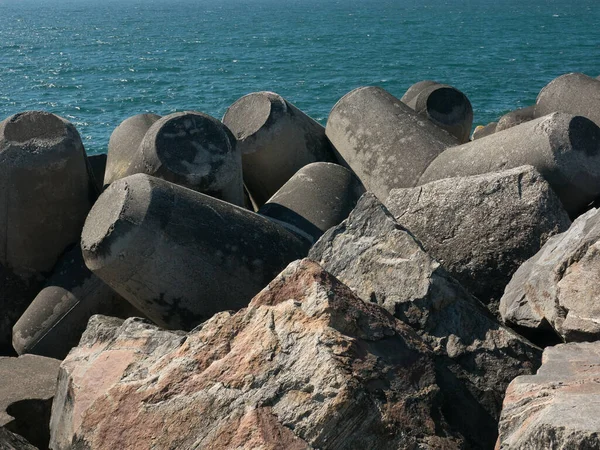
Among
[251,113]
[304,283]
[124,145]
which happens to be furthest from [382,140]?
[304,283]

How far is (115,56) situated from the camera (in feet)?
124

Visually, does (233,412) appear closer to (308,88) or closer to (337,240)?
(337,240)

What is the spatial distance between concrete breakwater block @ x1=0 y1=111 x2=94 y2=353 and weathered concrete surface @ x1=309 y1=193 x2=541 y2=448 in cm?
238

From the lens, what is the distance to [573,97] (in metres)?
7.09

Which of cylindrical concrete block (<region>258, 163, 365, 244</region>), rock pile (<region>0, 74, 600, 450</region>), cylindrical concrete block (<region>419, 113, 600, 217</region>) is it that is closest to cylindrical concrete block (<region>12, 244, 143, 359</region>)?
rock pile (<region>0, 74, 600, 450</region>)

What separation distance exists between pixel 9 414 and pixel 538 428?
105 inches

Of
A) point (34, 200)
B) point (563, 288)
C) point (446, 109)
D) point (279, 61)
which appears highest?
point (563, 288)

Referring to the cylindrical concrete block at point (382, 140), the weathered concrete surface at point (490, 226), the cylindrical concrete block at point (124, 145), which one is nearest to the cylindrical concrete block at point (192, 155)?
the cylindrical concrete block at point (124, 145)

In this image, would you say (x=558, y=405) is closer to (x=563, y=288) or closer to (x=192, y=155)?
(x=563, y=288)

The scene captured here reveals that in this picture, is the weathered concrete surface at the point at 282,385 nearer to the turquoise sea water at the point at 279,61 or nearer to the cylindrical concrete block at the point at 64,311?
the cylindrical concrete block at the point at 64,311

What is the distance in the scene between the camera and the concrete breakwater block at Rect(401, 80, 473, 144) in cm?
798

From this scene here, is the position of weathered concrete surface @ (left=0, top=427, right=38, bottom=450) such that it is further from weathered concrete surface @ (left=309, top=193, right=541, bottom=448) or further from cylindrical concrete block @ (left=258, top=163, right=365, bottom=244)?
cylindrical concrete block @ (left=258, top=163, right=365, bottom=244)

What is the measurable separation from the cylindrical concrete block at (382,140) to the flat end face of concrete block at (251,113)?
58 centimetres

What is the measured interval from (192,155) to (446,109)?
3.30 meters
